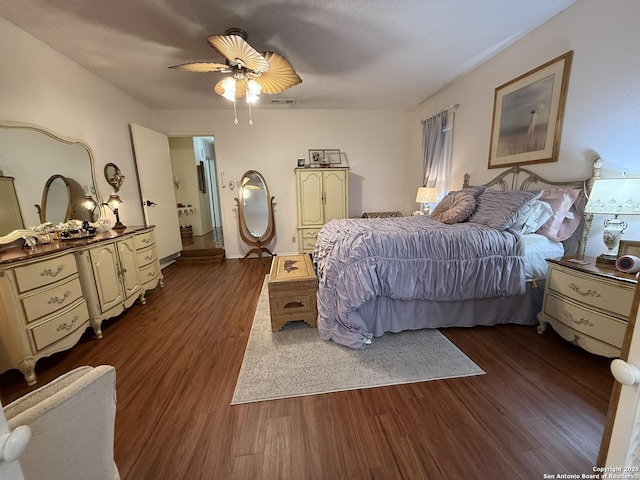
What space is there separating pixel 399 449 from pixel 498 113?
327 centimetres

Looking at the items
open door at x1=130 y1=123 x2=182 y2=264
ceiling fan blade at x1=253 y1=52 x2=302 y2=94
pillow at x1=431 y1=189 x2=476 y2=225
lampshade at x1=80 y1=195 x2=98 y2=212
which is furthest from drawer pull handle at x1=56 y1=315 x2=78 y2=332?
pillow at x1=431 y1=189 x2=476 y2=225

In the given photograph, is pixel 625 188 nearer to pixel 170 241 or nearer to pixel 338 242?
pixel 338 242

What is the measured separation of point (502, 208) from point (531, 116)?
102 cm

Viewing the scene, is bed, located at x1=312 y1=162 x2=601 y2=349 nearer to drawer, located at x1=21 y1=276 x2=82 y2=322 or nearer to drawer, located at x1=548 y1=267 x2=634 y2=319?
drawer, located at x1=548 y1=267 x2=634 y2=319

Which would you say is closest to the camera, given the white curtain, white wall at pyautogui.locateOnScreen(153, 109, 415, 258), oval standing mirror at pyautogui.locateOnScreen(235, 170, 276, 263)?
the white curtain

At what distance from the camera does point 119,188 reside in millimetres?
3250

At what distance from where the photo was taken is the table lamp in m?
1.55

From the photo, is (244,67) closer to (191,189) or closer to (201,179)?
(191,189)

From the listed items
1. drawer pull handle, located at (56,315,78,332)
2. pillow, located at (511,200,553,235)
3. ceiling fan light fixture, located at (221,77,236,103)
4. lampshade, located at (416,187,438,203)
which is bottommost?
drawer pull handle, located at (56,315,78,332)

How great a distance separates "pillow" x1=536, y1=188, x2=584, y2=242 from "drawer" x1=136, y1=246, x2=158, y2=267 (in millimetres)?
3951

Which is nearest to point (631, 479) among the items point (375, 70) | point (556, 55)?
point (556, 55)

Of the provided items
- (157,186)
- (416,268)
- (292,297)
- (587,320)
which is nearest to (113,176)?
(157,186)

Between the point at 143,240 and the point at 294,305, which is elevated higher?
the point at 143,240

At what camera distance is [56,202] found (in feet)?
7.54
